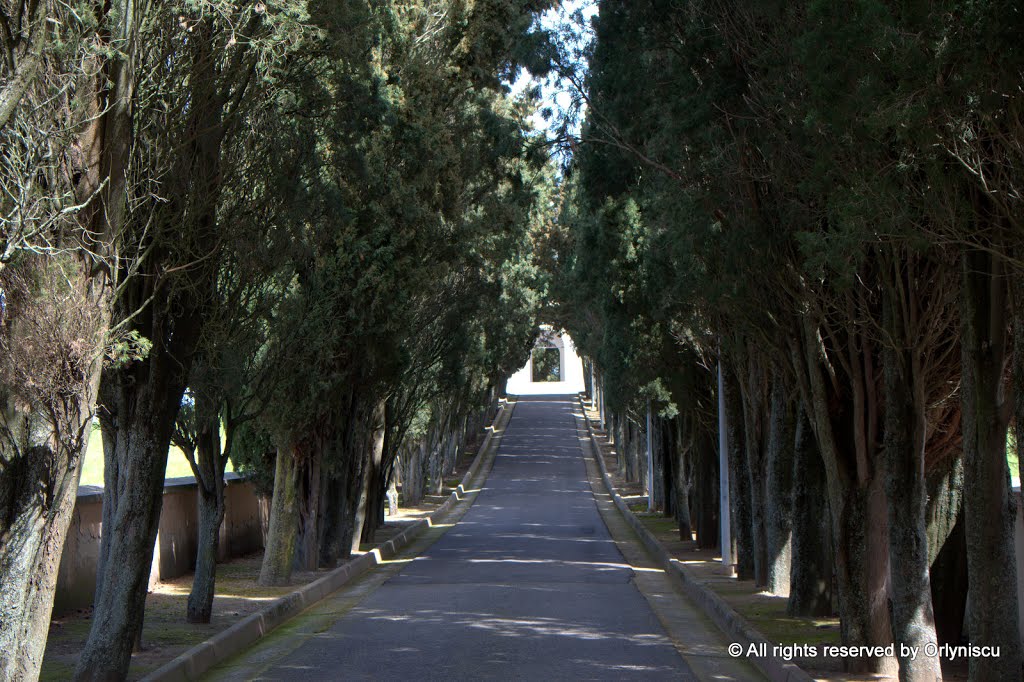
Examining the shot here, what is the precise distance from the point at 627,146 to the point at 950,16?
22.2ft

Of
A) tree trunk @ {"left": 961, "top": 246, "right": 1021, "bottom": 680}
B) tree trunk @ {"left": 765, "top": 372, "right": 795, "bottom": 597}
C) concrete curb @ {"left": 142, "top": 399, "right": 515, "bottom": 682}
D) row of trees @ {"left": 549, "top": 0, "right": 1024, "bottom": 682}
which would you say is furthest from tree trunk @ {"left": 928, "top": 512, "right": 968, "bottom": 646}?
concrete curb @ {"left": 142, "top": 399, "right": 515, "bottom": 682}

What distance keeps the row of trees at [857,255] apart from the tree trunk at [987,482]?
0.05 feet

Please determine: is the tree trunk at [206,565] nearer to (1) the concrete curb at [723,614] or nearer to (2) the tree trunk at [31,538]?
(2) the tree trunk at [31,538]

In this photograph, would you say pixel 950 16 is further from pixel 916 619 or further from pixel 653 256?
pixel 653 256

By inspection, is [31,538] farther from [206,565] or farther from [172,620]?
[172,620]

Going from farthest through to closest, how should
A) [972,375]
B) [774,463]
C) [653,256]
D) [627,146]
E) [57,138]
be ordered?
[653,256] < [774,463] < [627,146] < [972,375] < [57,138]

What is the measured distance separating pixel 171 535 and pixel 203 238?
10.1m

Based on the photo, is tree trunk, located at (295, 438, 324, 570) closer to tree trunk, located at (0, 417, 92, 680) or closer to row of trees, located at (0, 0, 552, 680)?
row of trees, located at (0, 0, 552, 680)

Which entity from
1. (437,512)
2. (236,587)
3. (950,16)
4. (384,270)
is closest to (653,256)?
(384,270)

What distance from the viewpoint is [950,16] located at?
7.01 m

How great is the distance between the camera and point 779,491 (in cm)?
1595

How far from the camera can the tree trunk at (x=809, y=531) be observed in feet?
45.9

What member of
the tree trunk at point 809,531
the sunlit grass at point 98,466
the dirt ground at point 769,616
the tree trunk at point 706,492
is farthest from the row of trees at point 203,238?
the sunlit grass at point 98,466

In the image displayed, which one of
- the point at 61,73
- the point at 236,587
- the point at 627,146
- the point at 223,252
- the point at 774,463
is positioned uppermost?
the point at 627,146
